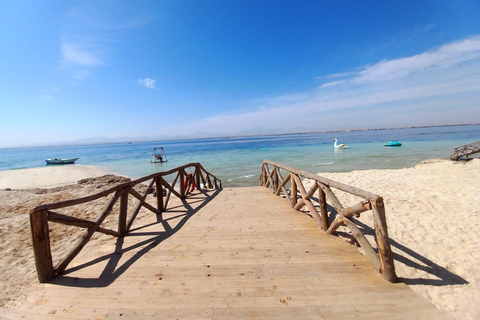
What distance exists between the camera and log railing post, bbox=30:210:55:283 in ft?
8.15

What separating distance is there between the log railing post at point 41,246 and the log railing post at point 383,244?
4186mm

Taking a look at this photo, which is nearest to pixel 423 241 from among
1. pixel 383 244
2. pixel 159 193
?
pixel 383 244

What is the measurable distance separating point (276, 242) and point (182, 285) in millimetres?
1670

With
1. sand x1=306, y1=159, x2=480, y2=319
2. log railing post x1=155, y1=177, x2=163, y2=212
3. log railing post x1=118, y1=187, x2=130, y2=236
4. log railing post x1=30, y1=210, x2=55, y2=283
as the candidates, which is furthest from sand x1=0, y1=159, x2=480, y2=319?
log railing post x1=155, y1=177, x2=163, y2=212

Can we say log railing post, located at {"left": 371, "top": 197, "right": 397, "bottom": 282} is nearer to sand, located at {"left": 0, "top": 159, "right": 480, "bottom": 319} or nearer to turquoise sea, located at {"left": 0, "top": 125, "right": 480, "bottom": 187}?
sand, located at {"left": 0, "top": 159, "right": 480, "bottom": 319}

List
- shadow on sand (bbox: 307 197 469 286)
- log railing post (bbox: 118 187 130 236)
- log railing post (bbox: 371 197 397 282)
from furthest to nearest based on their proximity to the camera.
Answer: log railing post (bbox: 118 187 130 236)
shadow on sand (bbox: 307 197 469 286)
log railing post (bbox: 371 197 397 282)

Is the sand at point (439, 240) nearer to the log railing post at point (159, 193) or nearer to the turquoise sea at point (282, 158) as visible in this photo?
the log railing post at point (159, 193)

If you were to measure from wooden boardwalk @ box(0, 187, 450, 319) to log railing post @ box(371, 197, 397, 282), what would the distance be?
106 millimetres

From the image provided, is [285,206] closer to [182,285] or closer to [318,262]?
[318,262]

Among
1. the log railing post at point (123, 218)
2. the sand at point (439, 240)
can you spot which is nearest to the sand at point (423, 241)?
the sand at point (439, 240)

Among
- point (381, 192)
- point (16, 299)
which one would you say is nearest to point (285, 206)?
point (16, 299)

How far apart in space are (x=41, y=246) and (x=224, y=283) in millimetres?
2418

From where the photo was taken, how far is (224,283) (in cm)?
239

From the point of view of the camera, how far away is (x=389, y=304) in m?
2.03
